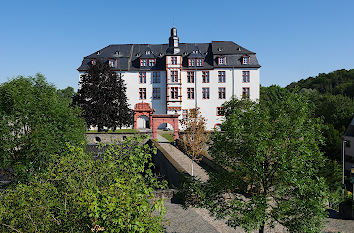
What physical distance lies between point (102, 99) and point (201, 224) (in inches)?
1316

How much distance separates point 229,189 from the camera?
33.7 ft

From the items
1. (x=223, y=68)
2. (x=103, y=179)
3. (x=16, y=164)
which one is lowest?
(x=16, y=164)

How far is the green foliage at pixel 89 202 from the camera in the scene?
5.38 meters

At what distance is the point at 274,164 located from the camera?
9352mm

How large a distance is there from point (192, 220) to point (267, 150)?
577 cm

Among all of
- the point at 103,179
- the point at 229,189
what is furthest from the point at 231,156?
the point at 103,179

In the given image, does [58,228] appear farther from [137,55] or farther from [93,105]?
[137,55]

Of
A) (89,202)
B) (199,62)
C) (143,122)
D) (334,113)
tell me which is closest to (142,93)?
(143,122)

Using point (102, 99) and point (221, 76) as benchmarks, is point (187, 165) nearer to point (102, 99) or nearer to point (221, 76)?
point (102, 99)

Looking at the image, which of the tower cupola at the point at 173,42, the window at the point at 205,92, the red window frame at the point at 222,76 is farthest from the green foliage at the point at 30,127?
the red window frame at the point at 222,76

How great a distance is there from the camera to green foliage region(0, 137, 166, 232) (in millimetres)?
5383

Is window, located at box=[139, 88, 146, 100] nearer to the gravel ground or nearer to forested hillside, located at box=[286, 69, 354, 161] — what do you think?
forested hillside, located at box=[286, 69, 354, 161]

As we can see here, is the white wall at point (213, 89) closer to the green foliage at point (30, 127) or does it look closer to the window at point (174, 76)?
the window at point (174, 76)

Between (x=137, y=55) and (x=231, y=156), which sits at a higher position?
(x=137, y=55)
